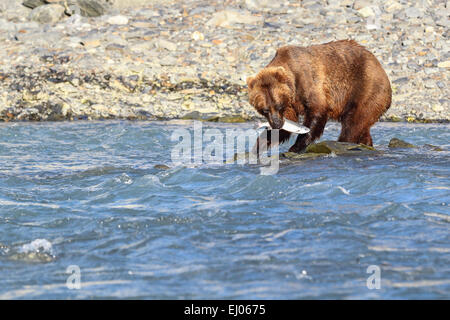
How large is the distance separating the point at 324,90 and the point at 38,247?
4344 mm

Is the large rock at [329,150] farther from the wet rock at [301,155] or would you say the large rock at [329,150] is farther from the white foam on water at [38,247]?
the white foam on water at [38,247]

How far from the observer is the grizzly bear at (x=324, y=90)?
772 cm

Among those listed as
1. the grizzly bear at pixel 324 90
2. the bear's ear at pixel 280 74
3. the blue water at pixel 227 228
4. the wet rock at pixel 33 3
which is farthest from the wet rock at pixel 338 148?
the wet rock at pixel 33 3

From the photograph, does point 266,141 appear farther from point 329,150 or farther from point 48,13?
point 48,13

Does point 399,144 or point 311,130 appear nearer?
point 311,130

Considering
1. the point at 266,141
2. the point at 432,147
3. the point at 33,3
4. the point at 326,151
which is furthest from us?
the point at 33,3

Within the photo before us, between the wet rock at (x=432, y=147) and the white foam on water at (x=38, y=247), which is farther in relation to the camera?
the wet rock at (x=432, y=147)

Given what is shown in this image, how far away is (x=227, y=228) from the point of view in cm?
527

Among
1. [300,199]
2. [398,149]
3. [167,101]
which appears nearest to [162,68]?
[167,101]

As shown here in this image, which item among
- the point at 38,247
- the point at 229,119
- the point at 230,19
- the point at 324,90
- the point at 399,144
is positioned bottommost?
the point at 229,119

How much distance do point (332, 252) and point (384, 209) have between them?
1.22m

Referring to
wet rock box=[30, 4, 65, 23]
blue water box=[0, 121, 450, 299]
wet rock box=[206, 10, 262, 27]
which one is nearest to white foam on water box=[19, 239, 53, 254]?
blue water box=[0, 121, 450, 299]

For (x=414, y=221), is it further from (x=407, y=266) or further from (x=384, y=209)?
(x=407, y=266)

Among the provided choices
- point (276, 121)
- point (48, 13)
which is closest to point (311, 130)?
point (276, 121)
